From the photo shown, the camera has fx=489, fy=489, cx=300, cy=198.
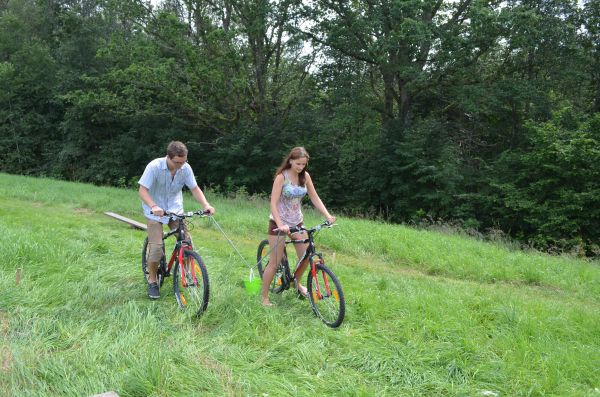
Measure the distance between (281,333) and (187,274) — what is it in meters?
→ 1.21

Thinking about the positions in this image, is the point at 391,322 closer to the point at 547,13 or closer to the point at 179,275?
the point at 179,275

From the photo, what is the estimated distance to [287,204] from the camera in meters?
5.24

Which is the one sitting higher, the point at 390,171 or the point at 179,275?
the point at 390,171

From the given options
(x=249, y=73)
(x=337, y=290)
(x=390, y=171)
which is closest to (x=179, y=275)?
(x=337, y=290)

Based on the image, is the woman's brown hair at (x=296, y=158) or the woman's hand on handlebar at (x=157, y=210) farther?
the woman's brown hair at (x=296, y=158)

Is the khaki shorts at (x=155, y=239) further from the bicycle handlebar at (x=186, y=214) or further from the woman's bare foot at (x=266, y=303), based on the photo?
the woman's bare foot at (x=266, y=303)

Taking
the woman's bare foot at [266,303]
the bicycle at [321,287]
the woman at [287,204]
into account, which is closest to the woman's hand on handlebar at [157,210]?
the woman at [287,204]

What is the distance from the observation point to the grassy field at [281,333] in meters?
3.51

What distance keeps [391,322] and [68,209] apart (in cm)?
981

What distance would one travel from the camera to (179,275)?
5.10 metres

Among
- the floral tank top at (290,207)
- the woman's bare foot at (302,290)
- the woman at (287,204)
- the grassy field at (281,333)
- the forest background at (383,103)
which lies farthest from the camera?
the forest background at (383,103)

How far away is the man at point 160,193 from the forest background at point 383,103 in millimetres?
10319

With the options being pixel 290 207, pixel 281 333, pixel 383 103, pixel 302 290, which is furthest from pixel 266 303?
pixel 383 103

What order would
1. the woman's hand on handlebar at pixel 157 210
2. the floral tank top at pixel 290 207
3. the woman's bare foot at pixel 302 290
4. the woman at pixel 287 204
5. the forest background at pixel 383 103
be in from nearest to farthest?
the woman's hand on handlebar at pixel 157 210 → the woman at pixel 287 204 → the floral tank top at pixel 290 207 → the woman's bare foot at pixel 302 290 → the forest background at pixel 383 103
